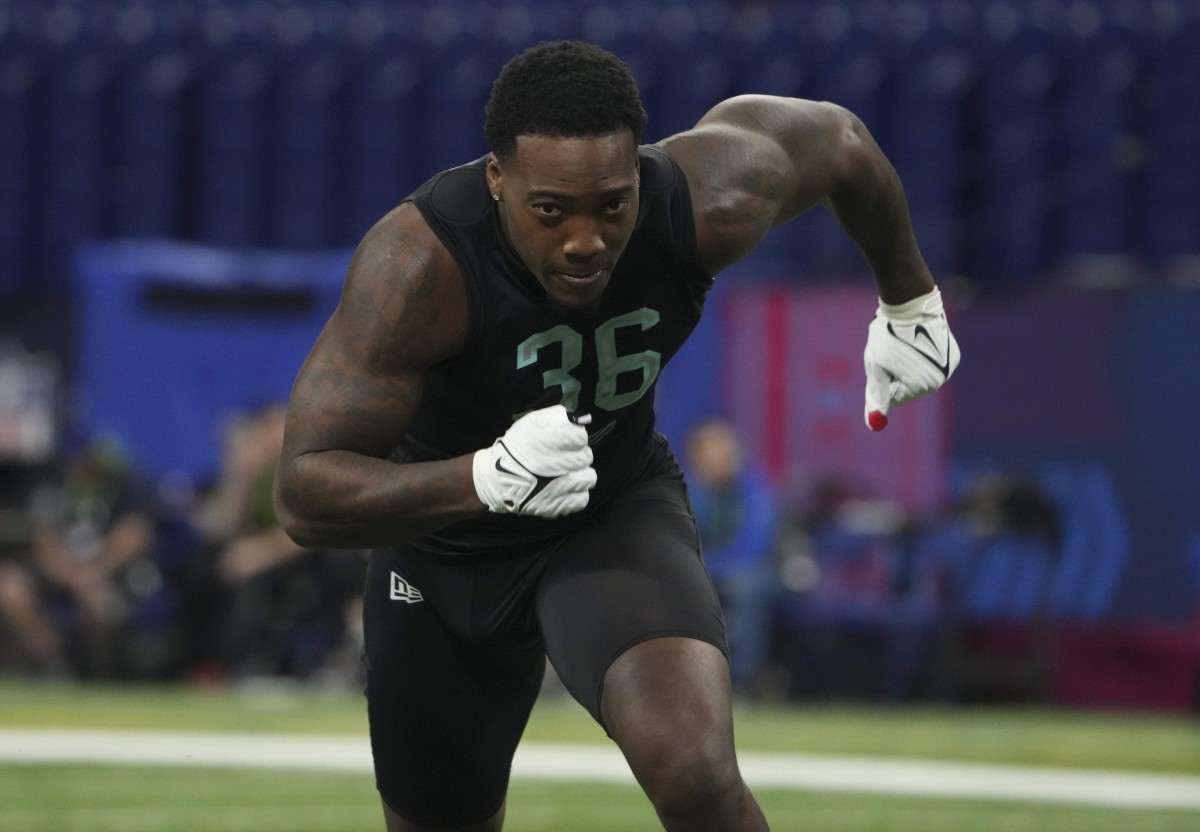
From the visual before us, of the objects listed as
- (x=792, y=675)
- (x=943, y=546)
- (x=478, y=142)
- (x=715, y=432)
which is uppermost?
(x=478, y=142)

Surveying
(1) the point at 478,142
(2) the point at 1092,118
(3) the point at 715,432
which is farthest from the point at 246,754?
(2) the point at 1092,118

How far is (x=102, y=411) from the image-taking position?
10.5 m

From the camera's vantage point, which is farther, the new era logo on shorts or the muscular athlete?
the new era logo on shorts

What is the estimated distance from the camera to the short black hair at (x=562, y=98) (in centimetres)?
312

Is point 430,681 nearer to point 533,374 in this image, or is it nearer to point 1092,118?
point 533,374

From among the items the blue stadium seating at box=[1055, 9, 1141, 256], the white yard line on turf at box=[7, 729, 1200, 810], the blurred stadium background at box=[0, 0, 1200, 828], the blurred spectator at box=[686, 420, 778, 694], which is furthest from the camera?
the blue stadium seating at box=[1055, 9, 1141, 256]

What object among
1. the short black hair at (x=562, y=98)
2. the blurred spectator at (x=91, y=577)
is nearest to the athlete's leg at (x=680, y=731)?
the short black hair at (x=562, y=98)

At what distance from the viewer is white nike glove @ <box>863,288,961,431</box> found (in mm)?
3986

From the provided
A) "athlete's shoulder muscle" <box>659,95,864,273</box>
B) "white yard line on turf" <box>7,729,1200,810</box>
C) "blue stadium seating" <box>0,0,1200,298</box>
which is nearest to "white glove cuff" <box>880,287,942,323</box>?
"athlete's shoulder muscle" <box>659,95,864,273</box>

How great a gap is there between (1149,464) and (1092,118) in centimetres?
282

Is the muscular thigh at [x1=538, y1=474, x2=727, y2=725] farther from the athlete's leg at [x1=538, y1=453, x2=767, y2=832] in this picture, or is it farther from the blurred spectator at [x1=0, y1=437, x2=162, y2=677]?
the blurred spectator at [x1=0, y1=437, x2=162, y2=677]

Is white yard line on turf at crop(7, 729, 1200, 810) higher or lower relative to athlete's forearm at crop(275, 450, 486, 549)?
lower

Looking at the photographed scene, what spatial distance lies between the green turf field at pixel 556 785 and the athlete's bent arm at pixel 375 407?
3.10 m

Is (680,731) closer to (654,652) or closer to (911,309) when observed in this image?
(654,652)
